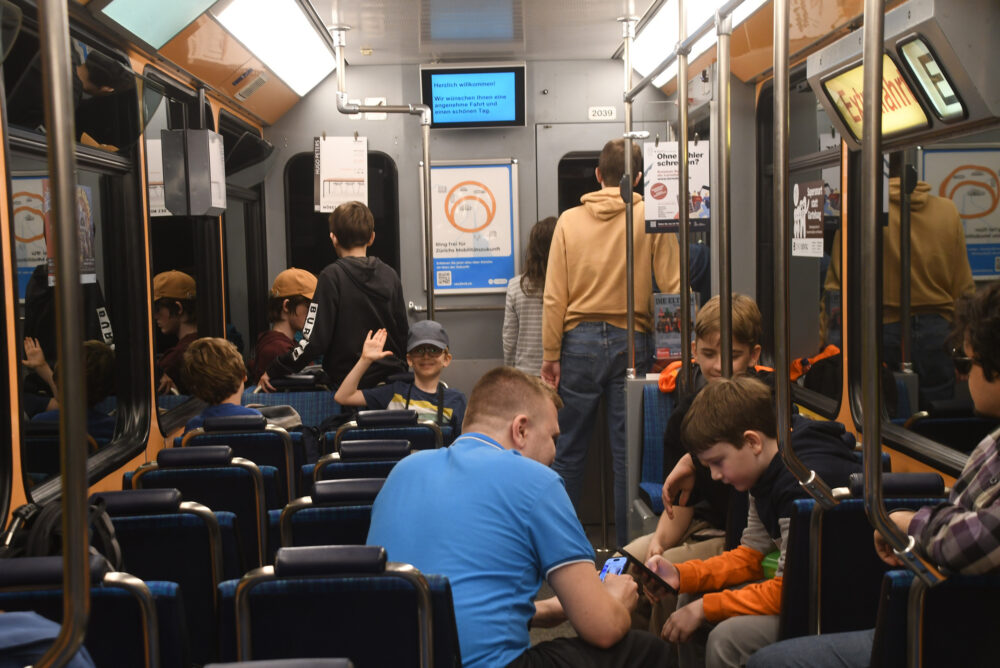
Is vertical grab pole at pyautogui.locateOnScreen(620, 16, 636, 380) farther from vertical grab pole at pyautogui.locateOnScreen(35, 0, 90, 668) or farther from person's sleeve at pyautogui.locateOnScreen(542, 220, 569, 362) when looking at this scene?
vertical grab pole at pyautogui.locateOnScreen(35, 0, 90, 668)

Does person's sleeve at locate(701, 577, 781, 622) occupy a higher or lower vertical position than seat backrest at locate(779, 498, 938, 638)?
lower

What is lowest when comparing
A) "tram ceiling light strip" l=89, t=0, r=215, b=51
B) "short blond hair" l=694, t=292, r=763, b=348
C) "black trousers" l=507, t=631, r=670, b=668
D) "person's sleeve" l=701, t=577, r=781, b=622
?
"person's sleeve" l=701, t=577, r=781, b=622

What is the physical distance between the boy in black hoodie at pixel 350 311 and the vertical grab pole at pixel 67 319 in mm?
3381

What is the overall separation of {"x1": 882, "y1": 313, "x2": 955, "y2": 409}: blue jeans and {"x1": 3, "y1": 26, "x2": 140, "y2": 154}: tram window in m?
3.18

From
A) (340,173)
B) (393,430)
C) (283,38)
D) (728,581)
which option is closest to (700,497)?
(728,581)

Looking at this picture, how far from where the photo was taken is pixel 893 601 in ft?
5.57

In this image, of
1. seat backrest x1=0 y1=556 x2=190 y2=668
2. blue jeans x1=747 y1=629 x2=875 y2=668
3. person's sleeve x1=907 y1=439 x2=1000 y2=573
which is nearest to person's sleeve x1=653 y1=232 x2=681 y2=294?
blue jeans x1=747 y1=629 x2=875 y2=668

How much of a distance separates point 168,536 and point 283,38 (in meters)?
3.44

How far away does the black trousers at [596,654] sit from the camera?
2.01 metres

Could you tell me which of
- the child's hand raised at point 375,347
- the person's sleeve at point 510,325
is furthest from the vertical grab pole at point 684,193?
the person's sleeve at point 510,325

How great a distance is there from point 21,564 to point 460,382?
4896 mm

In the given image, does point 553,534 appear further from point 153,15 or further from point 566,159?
point 566,159

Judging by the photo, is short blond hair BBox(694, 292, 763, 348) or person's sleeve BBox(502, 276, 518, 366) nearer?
short blond hair BBox(694, 292, 763, 348)

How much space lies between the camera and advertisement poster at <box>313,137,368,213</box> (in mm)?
5496
